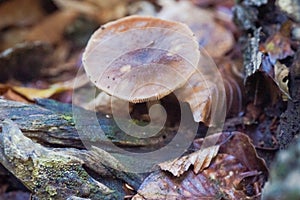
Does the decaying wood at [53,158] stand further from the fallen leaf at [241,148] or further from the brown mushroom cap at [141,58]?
the fallen leaf at [241,148]

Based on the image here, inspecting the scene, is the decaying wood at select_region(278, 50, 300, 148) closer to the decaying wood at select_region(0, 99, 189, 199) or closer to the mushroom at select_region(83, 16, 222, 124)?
the mushroom at select_region(83, 16, 222, 124)

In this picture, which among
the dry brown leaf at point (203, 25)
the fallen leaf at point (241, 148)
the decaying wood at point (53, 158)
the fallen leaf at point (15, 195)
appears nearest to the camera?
the decaying wood at point (53, 158)

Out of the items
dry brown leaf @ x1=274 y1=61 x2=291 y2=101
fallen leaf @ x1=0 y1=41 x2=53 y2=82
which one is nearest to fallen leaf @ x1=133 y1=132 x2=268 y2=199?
dry brown leaf @ x1=274 y1=61 x2=291 y2=101

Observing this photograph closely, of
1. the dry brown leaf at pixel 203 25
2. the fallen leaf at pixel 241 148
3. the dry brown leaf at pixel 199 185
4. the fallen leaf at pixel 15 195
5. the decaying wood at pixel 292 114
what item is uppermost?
the decaying wood at pixel 292 114

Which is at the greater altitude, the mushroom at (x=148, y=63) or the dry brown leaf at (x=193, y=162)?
the mushroom at (x=148, y=63)

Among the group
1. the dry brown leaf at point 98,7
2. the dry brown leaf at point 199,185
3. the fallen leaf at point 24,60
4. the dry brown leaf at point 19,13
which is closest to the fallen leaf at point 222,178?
the dry brown leaf at point 199,185

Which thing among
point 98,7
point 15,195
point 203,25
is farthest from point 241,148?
point 98,7
